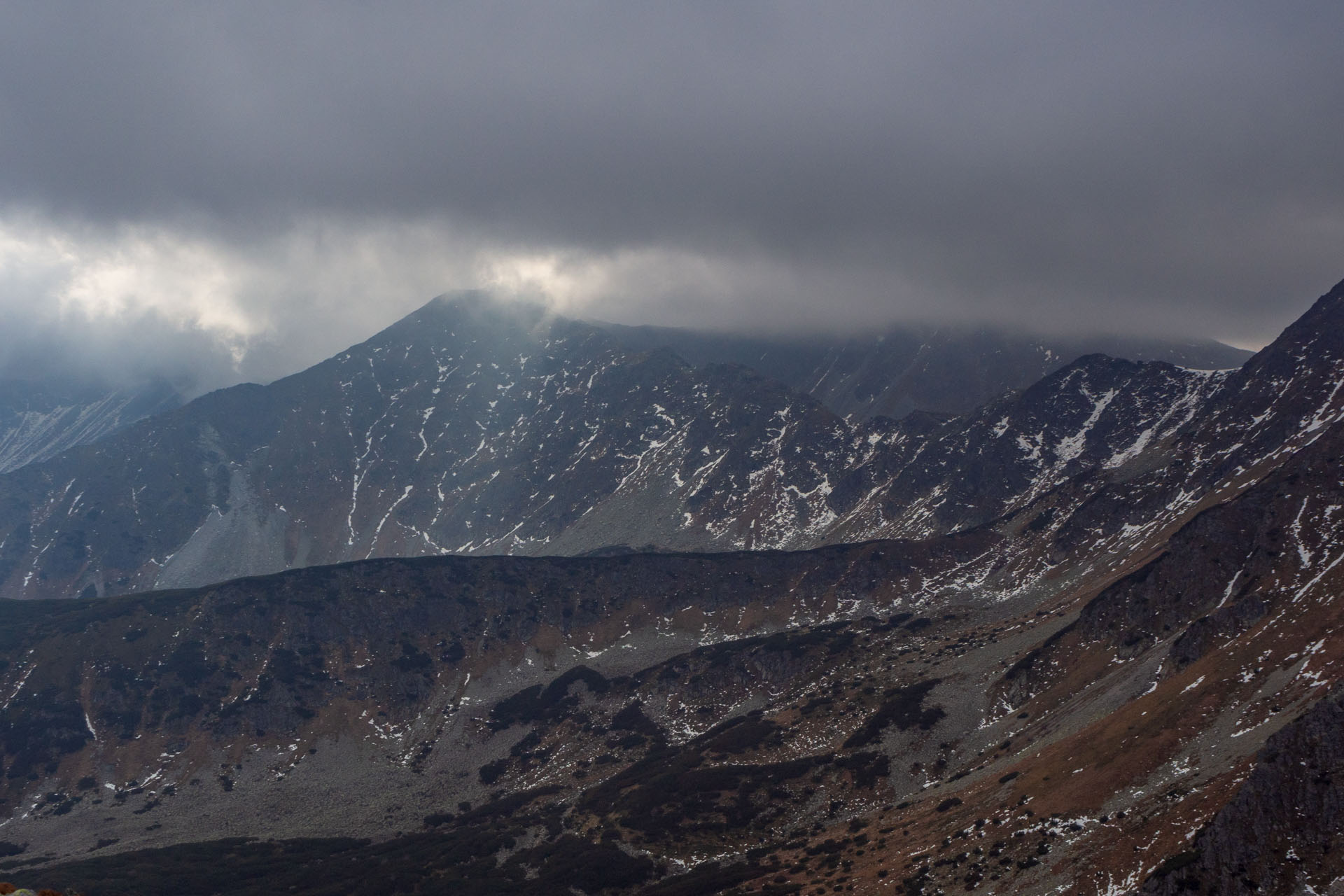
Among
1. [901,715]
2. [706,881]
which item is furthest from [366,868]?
[901,715]

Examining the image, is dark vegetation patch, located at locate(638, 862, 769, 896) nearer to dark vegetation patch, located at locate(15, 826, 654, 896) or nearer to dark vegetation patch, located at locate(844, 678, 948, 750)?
dark vegetation patch, located at locate(15, 826, 654, 896)

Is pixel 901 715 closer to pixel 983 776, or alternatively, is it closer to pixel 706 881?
pixel 983 776

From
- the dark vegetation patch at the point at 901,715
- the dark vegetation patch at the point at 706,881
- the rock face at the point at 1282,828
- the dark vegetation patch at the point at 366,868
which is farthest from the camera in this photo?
the dark vegetation patch at the point at 901,715

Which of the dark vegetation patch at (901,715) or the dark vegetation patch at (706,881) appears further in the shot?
the dark vegetation patch at (901,715)

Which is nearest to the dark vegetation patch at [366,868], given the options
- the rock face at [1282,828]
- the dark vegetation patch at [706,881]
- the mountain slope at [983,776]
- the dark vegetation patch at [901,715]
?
the mountain slope at [983,776]

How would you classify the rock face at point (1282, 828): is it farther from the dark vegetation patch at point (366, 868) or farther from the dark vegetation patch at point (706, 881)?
the dark vegetation patch at point (366, 868)

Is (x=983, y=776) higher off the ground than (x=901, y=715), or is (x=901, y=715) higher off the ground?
(x=901, y=715)

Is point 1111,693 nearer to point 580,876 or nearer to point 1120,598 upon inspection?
point 1120,598

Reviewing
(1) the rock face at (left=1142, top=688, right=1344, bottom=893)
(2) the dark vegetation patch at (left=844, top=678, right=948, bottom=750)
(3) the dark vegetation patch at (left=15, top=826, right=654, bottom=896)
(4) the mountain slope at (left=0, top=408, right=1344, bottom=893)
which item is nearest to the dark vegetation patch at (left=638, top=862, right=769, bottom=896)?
(4) the mountain slope at (left=0, top=408, right=1344, bottom=893)

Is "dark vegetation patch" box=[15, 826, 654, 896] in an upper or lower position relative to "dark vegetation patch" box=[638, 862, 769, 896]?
upper

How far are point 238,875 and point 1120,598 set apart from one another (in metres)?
175

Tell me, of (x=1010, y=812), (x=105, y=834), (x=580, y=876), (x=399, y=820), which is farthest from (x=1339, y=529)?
(x=105, y=834)

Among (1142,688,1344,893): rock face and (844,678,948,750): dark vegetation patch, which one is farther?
(844,678,948,750): dark vegetation patch

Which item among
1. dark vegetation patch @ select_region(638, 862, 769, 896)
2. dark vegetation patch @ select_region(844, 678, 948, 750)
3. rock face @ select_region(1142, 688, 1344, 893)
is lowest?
dark vegetation patch @ select_region(638, 862, 769, 896)
